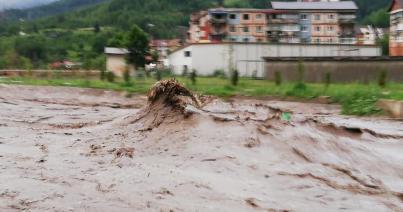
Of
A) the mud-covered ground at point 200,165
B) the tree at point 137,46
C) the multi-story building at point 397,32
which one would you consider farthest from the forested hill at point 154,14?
the mud-covered ground at point 200,165

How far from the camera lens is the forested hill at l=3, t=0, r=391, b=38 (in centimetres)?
11850

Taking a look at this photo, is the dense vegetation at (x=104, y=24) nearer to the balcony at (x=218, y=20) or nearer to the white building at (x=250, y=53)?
the balcony at (x=218, y=20)

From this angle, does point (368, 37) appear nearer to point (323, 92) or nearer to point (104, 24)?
point (323, 92)

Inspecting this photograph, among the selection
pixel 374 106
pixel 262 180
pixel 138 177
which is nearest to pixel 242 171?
pixel 262 180

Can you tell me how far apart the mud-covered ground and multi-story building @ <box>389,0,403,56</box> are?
38.1 m

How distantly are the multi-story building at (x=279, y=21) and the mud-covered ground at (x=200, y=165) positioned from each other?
76.5m

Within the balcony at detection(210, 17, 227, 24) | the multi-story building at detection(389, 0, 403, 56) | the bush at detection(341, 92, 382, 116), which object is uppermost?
the balcony at detection(210, 17, 227, 24)

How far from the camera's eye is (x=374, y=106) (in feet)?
65.7

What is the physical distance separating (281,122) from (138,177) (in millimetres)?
4580

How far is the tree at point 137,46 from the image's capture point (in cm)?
4859

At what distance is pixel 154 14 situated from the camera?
128m

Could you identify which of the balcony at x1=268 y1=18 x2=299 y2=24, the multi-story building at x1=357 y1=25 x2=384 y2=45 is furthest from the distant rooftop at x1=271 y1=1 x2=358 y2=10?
the multi-story building at x1=357 y1=25 x2=384 y2=45

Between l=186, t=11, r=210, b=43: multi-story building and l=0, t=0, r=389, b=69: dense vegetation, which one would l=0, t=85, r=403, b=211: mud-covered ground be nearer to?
l=0, t=0, r=389, b=69: dense vegetation

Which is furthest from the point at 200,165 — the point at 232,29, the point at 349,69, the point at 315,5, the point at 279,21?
the point at 315,5
